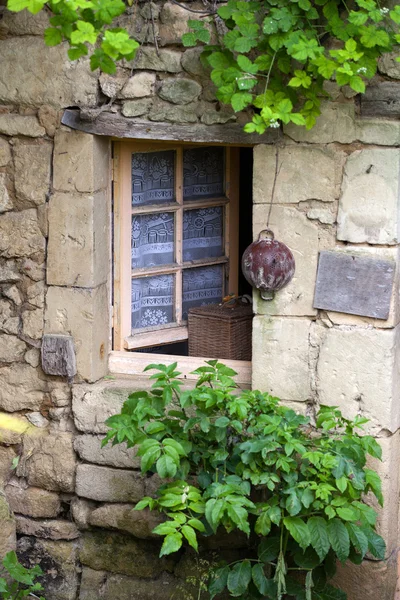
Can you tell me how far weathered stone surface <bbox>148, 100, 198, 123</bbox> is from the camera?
4.71 meters

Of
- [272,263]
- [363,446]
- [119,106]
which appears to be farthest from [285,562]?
[119,106]

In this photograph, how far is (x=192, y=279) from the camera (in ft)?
17.7

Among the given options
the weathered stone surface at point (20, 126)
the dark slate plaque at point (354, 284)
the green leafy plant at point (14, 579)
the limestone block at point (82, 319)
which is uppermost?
the weathered stone surface at point (20, 126)

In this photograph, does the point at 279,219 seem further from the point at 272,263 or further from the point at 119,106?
the point at 119,106

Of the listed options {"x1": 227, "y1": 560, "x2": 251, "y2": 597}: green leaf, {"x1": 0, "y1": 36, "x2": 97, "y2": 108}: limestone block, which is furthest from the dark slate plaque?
{"x1": 0, "y1": 36, "x2": 97, "y2": 108}: limestone block

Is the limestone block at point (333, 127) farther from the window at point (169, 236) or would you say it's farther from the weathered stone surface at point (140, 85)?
the window at point (169, 236)

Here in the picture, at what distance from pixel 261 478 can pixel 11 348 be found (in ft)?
4.86

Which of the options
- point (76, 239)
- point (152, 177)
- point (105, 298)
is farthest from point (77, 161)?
point (105, 298)

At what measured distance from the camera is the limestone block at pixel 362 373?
4590 mm

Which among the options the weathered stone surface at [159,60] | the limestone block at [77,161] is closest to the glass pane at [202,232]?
the limestone block at [77,161]

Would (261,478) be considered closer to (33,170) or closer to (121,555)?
(121,555)

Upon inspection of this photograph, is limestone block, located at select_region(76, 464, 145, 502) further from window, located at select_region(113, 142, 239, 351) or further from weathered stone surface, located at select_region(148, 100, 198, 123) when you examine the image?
weathered stone surface, located at select_region(148, 100, 198, 123)

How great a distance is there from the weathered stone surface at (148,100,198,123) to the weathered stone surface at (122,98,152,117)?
3cm

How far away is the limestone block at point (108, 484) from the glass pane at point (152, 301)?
723mm
